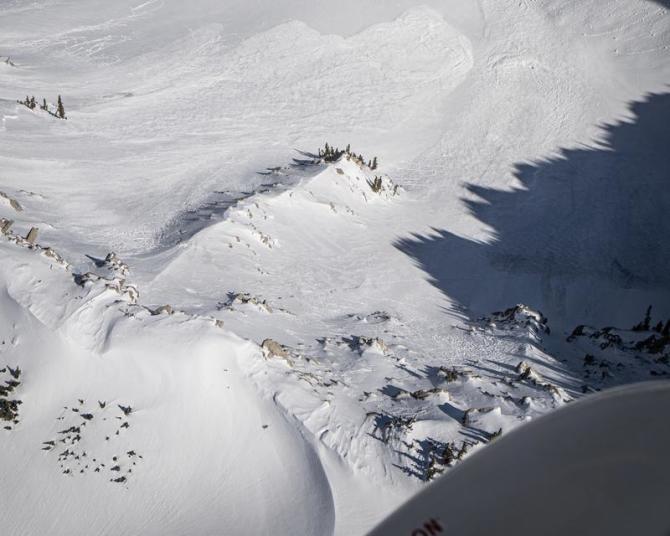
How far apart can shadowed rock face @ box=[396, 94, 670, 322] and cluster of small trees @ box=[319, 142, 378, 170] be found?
3278mm

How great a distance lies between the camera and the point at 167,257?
11.7 m

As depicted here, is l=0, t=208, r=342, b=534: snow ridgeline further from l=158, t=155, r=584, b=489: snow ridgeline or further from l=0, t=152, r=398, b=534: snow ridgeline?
l=158, t=155, r=584, b=489: snow ridgeline

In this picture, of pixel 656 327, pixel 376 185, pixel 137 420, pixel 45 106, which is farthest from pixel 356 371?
pixel 45 106

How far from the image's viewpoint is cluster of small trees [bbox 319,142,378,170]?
58.3 ft

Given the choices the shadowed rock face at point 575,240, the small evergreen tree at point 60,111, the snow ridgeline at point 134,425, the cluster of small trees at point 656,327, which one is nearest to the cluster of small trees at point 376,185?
the shadowed rock face at point 575,240

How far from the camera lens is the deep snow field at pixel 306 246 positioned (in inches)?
259

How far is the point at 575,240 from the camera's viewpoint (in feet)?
54.3

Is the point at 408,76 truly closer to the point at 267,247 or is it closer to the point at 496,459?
the point at 267,247

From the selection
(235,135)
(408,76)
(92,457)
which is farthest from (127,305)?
(408,76)

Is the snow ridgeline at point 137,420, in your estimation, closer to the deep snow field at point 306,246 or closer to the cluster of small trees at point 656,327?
the deep snow field at point 306,246

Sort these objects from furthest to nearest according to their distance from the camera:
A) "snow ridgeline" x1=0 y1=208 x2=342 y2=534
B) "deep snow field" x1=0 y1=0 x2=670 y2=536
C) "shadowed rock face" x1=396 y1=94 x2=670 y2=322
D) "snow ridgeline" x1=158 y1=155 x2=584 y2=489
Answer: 1. "shadowed rock face" x1=396 y1=94 x2=670 y2=322
2. "snow ridgeline" x1=158 y1=155 x2=584 y2=489
3. "deep snow field" x1=0 y1=0 x2=670 y2=536
4. "snow ridgeline" x1=0 y1=208 x2=342 y2=534

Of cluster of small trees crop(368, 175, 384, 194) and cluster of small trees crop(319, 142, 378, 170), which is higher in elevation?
cluster of small trees crop(319, 142, 378, 170)

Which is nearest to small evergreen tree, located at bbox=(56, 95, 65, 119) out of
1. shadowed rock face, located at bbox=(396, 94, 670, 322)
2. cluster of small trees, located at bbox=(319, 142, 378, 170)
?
cluster of small trees, located at bbox=(319, 142, 378, 170)

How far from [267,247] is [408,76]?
44.4ft
